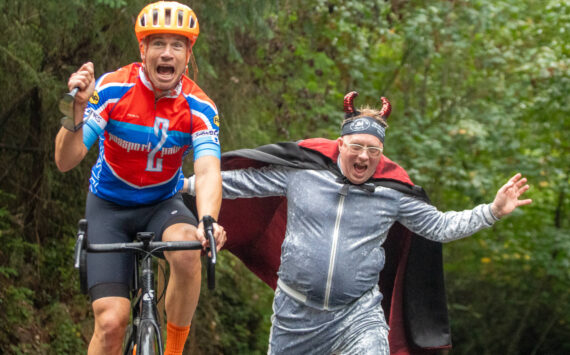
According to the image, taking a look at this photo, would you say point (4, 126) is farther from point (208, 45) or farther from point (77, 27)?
point (208, 45)

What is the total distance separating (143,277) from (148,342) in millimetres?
382

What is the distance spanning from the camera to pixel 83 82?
12.9ft

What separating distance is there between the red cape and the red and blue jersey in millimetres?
1004

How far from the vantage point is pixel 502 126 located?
41.2 feet

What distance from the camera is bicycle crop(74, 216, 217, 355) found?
13.3ft

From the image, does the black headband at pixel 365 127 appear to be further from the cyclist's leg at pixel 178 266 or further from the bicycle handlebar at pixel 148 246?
the bicycle handlebar at pixel 148 246

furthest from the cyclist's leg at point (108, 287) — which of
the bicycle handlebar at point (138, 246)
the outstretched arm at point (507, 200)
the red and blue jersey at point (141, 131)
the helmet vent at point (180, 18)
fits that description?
the outstretched arm at point (507, 200)

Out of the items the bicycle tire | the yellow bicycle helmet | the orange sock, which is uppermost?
the yellow bicycle helmet

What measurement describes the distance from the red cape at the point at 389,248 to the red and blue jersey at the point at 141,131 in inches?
39.5

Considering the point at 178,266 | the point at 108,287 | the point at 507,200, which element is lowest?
the point at 108,287

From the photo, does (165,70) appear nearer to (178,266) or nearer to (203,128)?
(203,128)

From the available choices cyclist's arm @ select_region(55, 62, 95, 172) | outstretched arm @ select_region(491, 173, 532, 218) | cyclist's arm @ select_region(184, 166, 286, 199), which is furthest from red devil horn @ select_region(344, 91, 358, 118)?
cyclist's arm @ select_region(55, 62, 95, 172)

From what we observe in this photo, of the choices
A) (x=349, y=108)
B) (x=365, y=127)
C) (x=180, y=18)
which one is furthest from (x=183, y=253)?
(x=349, y=108)

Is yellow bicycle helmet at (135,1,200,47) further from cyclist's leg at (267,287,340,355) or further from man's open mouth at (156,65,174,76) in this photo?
cyclist's leg at (267,287,340,355)
